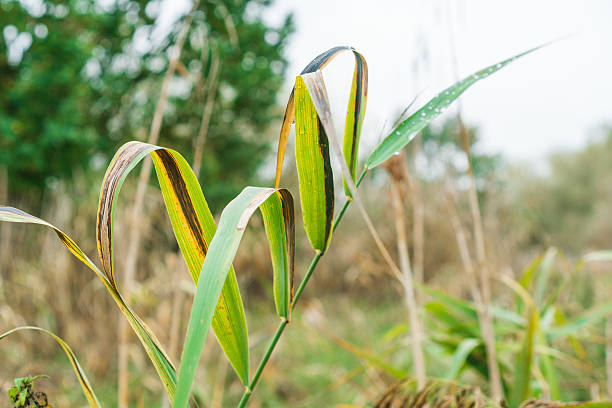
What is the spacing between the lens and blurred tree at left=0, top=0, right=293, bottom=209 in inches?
176

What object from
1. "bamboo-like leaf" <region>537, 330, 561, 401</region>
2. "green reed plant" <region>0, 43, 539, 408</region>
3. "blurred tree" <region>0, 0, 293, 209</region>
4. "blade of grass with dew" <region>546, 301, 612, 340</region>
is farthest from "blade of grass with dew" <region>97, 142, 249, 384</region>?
"blurred tree" <region>0, 0, 293, 209</region>

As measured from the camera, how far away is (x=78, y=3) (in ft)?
16.5

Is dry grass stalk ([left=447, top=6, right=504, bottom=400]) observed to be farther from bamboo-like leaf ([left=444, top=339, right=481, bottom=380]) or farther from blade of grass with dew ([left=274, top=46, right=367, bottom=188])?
blade of grass with dew ([left=274, top=46, right=367, bottom=188])

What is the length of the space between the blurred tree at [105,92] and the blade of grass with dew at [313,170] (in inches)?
145

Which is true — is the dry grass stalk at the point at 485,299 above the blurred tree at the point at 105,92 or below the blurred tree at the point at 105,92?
below

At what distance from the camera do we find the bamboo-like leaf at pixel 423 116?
305 millimetres

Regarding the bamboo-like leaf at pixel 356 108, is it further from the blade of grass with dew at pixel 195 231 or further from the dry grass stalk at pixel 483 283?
the dry grass stalk at pixel 483 283

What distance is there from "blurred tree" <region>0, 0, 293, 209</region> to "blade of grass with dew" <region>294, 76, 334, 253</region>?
368cm

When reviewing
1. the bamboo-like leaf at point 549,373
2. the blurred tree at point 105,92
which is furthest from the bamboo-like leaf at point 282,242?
the blurred tree at point 105,92

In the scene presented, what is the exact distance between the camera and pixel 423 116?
0.32m

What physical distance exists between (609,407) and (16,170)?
19.5ft

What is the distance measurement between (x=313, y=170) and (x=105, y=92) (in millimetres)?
5866

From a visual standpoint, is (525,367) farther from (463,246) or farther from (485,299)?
(463,246)

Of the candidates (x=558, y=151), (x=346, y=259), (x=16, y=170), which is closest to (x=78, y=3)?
(x=16, y=170)
